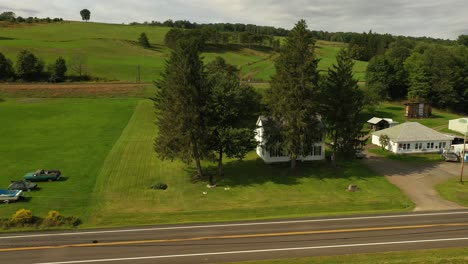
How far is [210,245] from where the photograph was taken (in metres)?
31.9

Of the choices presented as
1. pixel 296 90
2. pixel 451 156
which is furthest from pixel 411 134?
pixel 296 90

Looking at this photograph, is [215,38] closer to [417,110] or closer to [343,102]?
[417,110]

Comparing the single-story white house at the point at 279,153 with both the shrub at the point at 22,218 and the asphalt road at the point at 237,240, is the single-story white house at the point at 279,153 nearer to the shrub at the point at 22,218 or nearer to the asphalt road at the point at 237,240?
the asphalt road at the point at 237,240

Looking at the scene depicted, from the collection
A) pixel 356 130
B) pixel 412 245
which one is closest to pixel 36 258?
pixel 412 245

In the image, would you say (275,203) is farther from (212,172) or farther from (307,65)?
(307,65)

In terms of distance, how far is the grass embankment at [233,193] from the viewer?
3984cm

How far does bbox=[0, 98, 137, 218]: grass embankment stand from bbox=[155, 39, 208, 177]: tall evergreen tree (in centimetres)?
1170

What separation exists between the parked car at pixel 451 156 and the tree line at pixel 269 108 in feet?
60.9

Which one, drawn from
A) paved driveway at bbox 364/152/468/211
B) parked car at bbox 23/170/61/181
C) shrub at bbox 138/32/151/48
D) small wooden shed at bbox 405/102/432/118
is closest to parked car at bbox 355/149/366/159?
paved driveway at bbox 364/152/468/211

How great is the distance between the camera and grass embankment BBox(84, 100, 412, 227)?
39844mm

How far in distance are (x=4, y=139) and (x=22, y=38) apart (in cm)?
12264

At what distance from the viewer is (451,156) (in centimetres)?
5997

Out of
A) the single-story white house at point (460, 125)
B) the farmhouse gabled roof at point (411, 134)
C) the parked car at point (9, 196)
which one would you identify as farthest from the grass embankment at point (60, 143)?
the single-story white house at point (460, 125)

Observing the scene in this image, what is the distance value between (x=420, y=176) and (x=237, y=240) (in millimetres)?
32732
